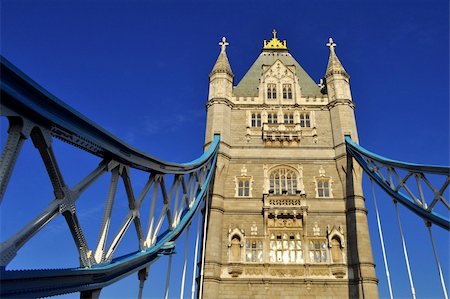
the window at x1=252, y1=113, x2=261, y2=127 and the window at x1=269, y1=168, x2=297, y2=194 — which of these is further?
the window at x1=252, y1=113, x2=261, y2=127

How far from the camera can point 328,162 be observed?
23.0 metres

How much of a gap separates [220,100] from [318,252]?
462 inches

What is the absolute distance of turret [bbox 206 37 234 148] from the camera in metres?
24.1

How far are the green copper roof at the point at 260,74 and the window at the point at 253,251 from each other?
36.9ft

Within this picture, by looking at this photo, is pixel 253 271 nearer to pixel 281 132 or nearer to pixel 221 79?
pixel 281 132

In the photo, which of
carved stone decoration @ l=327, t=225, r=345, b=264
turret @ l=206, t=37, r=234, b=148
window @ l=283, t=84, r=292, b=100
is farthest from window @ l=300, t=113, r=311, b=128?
carved stone decoration @ l=327, t=225, r=345, b=264

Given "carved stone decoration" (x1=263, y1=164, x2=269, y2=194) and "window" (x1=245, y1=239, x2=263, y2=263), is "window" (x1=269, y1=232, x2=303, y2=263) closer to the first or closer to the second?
"window" (x1=245, y1=239, x2=263, y2=263)

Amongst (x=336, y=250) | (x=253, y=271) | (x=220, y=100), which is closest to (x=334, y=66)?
(x=220, y=100)

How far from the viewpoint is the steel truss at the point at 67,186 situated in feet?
18.6

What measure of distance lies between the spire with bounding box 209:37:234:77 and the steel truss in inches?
638

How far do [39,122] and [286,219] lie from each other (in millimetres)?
16602

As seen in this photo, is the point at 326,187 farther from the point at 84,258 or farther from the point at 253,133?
the point at 84,258

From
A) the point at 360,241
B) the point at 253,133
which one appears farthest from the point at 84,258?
the point at 253,133

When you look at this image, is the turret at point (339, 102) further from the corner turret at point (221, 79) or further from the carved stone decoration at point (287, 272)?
the carved stone decoration at point (287, 272)
